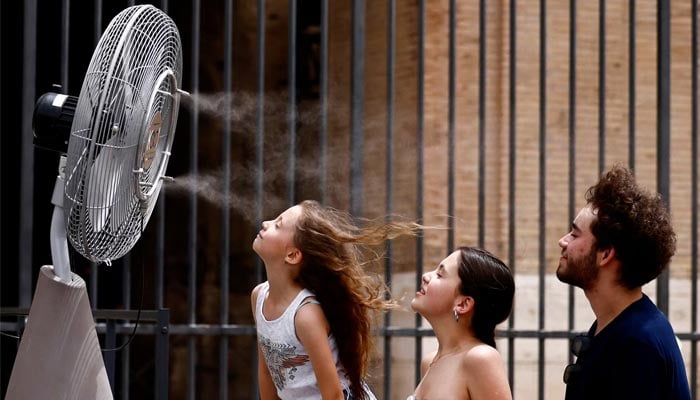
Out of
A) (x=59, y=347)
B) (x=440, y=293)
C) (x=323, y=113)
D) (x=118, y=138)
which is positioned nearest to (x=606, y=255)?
(x=440, y=293)

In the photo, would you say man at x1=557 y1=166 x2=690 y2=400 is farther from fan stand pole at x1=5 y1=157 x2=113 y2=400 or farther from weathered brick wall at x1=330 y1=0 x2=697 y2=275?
weathered brick wall at x1=330 y1=0 x2=697 y2=275

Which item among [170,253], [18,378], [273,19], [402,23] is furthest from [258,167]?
[170,253]

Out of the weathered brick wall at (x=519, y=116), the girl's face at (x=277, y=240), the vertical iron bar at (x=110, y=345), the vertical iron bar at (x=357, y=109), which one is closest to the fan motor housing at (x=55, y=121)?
the girl's face at (x=277, y=240)

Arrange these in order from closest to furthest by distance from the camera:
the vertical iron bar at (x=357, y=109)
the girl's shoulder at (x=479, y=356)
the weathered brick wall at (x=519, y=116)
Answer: the girl's shoulder at (x=479, y=356)
the vertical iron bar at (x=357, y=109)
the weathered brick wall at (x=519, y=116)

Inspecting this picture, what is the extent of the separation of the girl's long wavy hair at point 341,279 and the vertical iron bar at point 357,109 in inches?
74.2

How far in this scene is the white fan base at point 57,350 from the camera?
3270mm

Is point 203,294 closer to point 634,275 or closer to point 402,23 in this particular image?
point 402,23

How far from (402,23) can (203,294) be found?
3.15 m

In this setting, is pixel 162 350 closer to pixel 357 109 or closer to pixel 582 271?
pixel 582 271

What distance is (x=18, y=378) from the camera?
10.8ft

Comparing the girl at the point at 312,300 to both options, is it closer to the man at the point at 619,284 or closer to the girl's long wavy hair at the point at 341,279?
the girl's long wavy hair at the point at 341,279

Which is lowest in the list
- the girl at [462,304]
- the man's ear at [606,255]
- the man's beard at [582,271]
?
the girl at [462,304]

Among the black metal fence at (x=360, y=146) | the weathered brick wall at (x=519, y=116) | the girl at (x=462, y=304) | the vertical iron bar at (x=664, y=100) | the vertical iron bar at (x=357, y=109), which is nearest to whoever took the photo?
the girl at (x=462, y=304)

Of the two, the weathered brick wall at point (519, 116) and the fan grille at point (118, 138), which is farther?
the weathered brick wall at point (519, 116)
